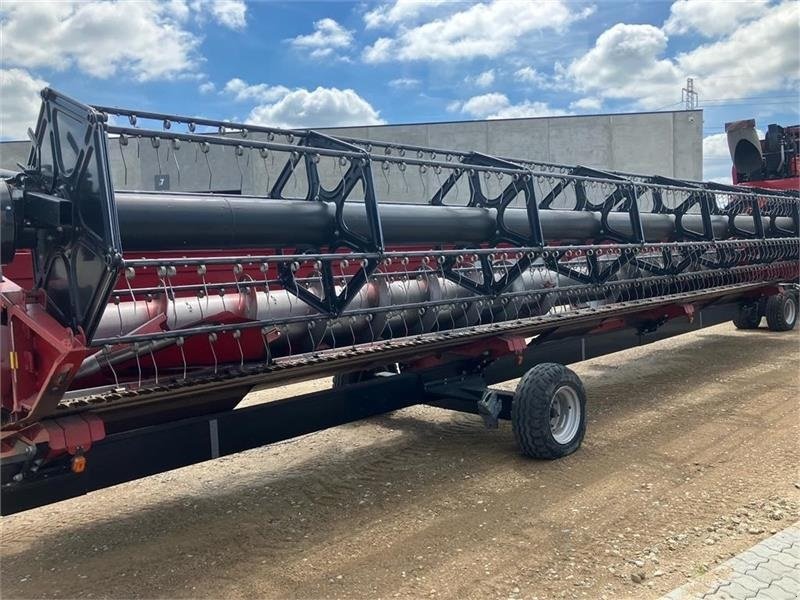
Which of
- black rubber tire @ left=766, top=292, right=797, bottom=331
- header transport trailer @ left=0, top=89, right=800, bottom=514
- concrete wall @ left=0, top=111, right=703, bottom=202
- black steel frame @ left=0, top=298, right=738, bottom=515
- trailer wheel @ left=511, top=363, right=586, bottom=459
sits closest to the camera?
header transport trailer @ left=0, top=89, right=800, bottom=514

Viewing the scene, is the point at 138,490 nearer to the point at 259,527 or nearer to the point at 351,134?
the point at 259,527

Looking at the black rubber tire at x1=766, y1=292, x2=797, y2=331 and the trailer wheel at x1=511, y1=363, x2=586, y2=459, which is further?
the black rubber tire at x1=766, y1=292, x2=797, y2=331

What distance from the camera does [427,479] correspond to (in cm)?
494

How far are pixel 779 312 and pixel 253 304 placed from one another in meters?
9.63

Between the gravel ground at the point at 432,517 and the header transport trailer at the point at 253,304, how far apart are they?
0.53 metres

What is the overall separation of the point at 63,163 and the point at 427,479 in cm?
314

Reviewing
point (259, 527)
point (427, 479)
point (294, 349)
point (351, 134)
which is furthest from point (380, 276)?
point (351, 134)

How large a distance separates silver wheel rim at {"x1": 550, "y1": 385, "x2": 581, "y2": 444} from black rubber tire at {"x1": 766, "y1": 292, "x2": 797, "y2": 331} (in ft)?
23.1

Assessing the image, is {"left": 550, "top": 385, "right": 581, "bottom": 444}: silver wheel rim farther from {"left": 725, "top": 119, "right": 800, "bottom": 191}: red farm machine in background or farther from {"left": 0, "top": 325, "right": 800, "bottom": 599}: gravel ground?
{"left": 725, "top": 119, "right": 800, "bottom": 191}: red farm machine in background

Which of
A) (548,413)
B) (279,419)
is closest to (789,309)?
(548,413)

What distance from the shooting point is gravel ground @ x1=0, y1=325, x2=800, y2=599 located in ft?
11.5

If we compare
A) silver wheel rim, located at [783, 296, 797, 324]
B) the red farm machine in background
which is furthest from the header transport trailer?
the red farm machine in background

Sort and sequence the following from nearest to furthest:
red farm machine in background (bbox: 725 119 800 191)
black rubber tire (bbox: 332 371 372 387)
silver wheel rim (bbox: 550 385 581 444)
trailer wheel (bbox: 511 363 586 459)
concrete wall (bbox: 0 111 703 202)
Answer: trailer wheel (bbox: 511 363 586 459)
silver wheel rim (bbox: 550 385 581 444)
black rubber tire (bbox: 332 371 372 387)
red farm machine in background (bbox: 725 119 800 191)
concrete wall (bbox: 0 111 703 202)

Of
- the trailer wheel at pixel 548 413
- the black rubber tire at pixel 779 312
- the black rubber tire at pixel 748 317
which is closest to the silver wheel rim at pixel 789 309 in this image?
the black rubber tire at pixel 779 312
